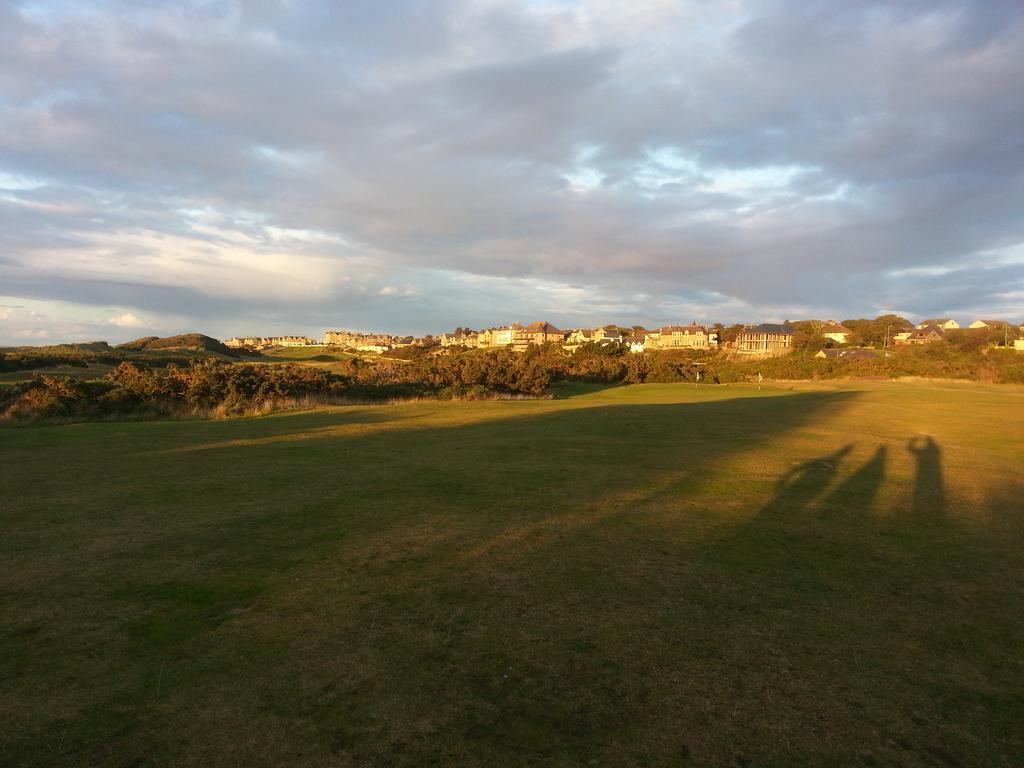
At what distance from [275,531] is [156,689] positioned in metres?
3.39

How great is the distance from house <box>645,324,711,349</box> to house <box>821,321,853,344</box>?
24.0 metres

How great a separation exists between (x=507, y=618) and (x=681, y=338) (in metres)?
132

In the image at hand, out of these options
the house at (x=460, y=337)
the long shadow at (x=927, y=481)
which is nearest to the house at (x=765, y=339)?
the house at (x=460, y=337)

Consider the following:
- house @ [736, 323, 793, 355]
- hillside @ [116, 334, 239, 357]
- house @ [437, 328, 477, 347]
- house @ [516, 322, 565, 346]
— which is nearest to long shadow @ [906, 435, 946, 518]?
hillside @ [116, 334, 239, 357]

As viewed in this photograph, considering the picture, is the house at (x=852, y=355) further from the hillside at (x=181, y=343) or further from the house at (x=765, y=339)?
the hillside at (x=181, y=343)

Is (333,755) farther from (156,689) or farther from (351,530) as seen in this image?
(351,530)

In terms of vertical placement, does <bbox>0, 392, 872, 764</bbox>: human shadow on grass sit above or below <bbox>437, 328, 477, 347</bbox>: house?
below

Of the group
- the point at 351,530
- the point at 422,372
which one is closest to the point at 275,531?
the point at 351,530

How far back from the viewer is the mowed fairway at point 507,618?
Answer: 3.15 metres

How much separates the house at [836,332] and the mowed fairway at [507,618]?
131m

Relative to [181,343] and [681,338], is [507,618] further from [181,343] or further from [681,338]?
[681,338]

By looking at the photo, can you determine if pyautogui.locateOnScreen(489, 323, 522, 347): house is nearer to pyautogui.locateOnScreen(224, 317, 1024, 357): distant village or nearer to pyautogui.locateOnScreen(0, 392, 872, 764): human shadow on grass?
pyautogui.locateOnScreen(224, 317, 1024, 357): distant village

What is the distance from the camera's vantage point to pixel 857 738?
3143 mm

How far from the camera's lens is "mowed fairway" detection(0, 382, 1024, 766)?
10.3ft
